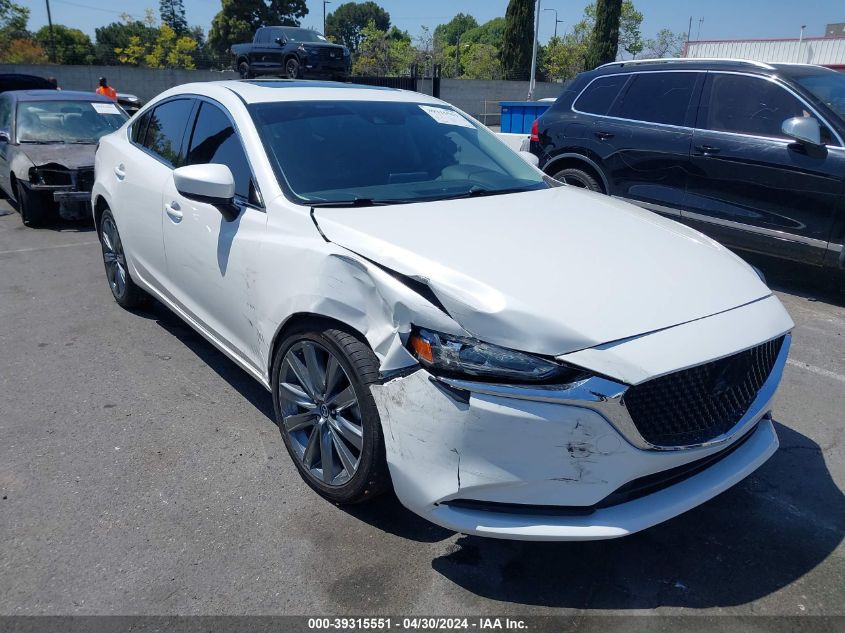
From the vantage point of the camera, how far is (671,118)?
21.1ft

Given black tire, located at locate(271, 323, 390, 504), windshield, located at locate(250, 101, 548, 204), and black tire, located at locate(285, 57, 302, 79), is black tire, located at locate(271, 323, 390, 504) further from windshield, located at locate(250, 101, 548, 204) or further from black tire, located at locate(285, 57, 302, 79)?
black tire, located at locate(285, 57, 302, 79)

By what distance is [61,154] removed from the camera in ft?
27.3

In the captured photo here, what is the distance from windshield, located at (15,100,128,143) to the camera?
8.75m

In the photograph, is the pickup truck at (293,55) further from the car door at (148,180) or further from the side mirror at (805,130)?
the side mirror at (805,130)

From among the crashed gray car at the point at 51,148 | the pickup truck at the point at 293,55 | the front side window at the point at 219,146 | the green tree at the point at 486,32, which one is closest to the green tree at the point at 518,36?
the pickup truck at the point at 293,55

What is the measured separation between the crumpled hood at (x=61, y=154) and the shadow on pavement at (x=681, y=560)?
295 inches

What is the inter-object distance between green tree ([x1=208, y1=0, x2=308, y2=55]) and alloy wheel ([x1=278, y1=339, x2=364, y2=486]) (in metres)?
63.7

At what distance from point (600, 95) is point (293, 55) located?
57.1ft

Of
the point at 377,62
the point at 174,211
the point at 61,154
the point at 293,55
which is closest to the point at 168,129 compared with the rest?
the point at 174,211

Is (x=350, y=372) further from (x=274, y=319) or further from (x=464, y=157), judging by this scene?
(x=464, y=157)

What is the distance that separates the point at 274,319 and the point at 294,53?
2128 centimetres

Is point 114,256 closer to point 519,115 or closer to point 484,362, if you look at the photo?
point 484,362

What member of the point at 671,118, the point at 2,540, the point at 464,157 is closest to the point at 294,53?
the point at 671,118

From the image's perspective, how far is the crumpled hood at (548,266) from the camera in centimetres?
224
